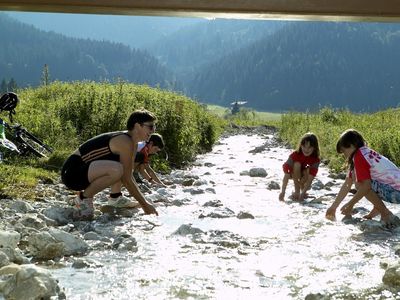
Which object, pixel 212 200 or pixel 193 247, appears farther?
pixel 212 200

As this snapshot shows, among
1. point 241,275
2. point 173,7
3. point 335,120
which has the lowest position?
point 335,120

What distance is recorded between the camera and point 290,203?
8336 mm

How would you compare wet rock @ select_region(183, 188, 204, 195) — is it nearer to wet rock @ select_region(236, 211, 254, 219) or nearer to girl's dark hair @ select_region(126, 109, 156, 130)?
wet rock @ select_region(236, 211, 254, 219)

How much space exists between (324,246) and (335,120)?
1909 cm

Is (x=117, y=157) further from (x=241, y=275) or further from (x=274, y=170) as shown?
(x=274, y=170)

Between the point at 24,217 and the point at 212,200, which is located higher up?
the point at 24,217

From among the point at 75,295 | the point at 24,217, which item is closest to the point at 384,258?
the point at 75,295

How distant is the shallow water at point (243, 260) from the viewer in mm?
3768

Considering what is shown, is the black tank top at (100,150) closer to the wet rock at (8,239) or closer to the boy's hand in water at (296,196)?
the wet rock at (8,239)

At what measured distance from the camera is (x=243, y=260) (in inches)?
184

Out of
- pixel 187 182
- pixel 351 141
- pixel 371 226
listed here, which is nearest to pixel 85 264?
pixel 371 226

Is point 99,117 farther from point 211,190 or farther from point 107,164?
point 107,164

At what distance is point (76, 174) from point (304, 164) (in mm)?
3934

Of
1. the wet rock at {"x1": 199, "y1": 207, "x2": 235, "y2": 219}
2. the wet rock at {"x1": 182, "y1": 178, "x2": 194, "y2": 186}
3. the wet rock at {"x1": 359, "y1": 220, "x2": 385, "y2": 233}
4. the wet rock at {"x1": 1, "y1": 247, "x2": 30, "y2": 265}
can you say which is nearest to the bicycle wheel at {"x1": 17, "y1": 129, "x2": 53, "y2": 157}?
the wet rock at {"x1": 182, "y1": 178, "x2": 194, "y2": 186}
